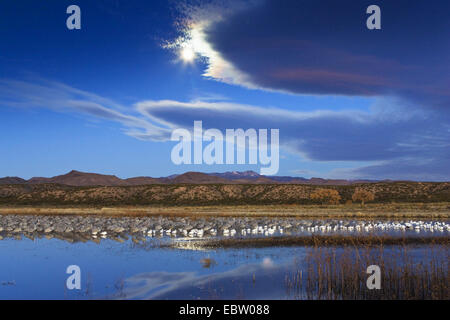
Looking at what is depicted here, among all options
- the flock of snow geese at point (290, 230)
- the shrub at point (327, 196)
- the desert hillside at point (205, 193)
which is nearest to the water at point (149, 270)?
the flock of snow geese at point (290, 230)

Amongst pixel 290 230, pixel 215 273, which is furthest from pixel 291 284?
pixel 290 230

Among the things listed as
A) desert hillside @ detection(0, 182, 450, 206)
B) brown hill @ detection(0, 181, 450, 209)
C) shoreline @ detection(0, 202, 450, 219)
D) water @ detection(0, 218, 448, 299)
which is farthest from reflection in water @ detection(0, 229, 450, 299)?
brown hill @ detection(0, 181, 450, 209)

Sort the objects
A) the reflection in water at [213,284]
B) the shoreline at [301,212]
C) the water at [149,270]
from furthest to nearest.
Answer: the shoreline at [301,212]
the water at [149,270]
the reflection in water at [213,284]

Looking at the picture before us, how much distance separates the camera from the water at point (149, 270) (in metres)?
11.5

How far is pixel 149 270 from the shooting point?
14.4 meters

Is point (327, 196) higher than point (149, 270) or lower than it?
higher

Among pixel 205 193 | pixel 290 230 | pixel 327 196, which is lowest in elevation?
pixel 290 230

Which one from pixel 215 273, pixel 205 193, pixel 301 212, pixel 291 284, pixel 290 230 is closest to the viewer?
pixel 291 284

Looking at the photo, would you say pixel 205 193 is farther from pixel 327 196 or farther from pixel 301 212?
pixel 301 212

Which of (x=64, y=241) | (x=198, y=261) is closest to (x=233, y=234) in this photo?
(x=198, y=261)

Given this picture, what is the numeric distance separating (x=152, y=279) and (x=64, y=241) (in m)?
10.9

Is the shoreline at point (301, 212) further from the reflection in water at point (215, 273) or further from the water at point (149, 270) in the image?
the water at point (149, 270)

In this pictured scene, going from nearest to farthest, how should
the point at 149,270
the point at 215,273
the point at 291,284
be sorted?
the point at 291,284
the point at 215,273
the point at 149,270
